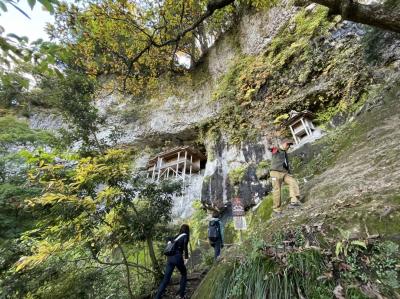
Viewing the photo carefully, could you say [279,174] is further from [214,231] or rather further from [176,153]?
[176,153]

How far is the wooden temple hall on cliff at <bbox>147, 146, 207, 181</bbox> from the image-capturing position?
18.9m

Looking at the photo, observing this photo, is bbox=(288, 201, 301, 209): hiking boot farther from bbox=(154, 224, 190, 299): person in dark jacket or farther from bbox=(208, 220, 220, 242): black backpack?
bbox=(208, 220, 220, 242): black backpack

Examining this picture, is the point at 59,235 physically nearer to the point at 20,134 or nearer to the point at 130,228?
the point at 130,228

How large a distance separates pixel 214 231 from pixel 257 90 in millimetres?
9671

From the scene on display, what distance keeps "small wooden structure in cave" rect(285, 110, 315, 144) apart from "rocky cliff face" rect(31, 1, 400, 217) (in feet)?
1.54

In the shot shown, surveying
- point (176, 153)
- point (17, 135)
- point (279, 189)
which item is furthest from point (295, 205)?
point (176, 153)

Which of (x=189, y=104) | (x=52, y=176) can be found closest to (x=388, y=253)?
(x=52, y=176)

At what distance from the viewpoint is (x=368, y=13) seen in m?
3.49

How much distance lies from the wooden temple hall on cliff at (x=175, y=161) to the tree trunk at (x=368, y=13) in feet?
50.3

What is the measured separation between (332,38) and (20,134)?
45.5ft

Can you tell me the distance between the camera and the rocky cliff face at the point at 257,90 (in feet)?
32.7

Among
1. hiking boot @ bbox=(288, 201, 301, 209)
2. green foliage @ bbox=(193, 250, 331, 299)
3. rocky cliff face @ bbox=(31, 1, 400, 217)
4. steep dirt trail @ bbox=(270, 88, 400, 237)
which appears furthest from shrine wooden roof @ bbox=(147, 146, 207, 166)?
green foliage @ bbox=(193, 250, 331, 299)

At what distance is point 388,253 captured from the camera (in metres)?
1.79

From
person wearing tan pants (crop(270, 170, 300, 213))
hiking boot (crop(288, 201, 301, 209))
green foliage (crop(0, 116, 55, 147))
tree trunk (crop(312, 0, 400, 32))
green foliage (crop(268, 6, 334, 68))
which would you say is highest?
green foliage (crop(268, 6, 334, 68))
